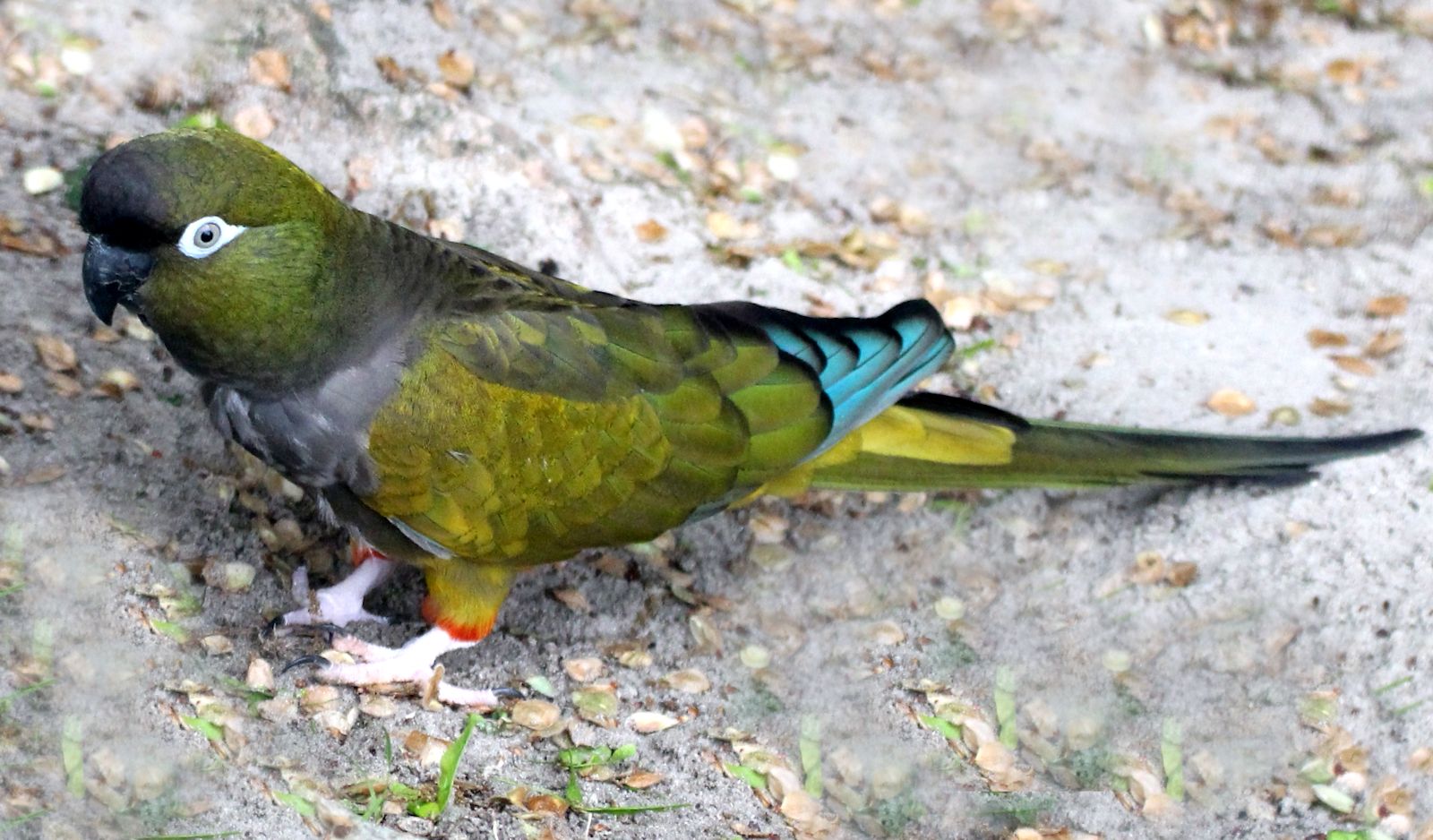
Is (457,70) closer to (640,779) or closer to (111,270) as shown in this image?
(111,270)

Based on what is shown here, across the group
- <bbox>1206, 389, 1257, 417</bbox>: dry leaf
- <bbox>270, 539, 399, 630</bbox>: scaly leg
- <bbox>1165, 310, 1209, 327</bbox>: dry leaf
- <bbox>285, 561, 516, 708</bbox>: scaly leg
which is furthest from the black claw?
<bbox>1165, 310, 1209, 327</bbox>: dry leaf

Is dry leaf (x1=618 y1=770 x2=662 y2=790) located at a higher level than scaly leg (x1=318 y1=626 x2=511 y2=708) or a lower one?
lower

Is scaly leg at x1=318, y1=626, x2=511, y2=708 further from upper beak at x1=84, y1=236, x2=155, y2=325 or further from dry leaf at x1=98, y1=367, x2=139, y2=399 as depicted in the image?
upper beak at x1=84, y1=236, x2=155, y2=325

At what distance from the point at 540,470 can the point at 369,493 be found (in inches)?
20.1

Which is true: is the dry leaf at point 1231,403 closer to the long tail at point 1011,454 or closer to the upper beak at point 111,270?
the long tail at point 1011,454

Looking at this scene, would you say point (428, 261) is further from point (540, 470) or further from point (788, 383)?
point (788, 383)

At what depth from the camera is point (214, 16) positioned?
596 cm

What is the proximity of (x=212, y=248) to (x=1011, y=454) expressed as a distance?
277 centimetres

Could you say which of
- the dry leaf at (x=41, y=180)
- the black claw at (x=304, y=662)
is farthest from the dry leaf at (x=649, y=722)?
the dry leaf at (x=41, y=180)

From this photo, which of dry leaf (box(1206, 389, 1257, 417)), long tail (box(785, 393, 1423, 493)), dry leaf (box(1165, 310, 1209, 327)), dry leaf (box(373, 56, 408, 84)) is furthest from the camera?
dry leaf (box(1165, 310, 1209, 327))

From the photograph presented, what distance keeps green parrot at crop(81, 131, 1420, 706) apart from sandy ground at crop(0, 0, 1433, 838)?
17.6 inches

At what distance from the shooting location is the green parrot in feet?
11.9

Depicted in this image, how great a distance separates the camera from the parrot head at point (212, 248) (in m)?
3.47

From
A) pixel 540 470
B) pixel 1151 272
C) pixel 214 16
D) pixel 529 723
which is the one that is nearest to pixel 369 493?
pixel 540 470
